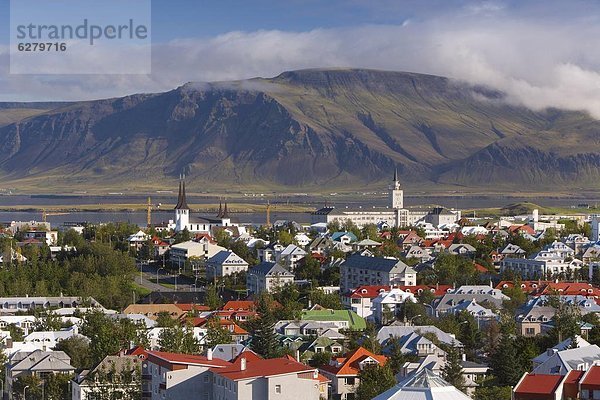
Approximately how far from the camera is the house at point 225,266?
7500 cm

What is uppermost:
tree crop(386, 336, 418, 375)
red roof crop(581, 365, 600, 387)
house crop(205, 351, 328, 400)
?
house crop(205, 351, 328, 400)

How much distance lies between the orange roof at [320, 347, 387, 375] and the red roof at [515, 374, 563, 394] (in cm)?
554

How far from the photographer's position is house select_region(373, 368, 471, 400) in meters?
25.6

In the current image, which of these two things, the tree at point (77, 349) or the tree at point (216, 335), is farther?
the tree at point (216, 335)

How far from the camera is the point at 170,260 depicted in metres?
84.3

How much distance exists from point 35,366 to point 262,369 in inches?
331

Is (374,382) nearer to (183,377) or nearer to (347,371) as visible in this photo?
(347,371)

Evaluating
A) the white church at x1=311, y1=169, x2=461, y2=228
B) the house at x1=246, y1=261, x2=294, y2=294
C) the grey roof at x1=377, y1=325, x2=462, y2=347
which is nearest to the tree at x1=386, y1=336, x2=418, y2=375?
the grey roof at x1=377, y1=325, x2=462, y2=347

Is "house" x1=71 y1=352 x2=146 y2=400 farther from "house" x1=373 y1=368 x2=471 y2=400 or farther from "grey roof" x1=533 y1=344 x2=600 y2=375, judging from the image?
"grey roof" x1=533 y1=344 x2=600 y2=375

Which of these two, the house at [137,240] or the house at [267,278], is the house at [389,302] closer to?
the house at [267,278]

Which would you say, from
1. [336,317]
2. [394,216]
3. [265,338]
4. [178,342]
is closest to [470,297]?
[336,317]

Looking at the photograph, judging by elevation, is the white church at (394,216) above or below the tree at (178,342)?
below

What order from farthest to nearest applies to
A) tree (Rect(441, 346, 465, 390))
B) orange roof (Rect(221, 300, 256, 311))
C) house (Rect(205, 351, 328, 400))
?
1. orange roof (Rect(221, 300, 256, 311))
2. tree (Rect(441, 346, 465, 390))
3. house (Rect(205, 351, 328, 400))

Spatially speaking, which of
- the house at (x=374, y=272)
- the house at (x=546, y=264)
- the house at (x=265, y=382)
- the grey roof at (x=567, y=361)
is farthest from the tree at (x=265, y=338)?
the house at (x=546, y=264)
